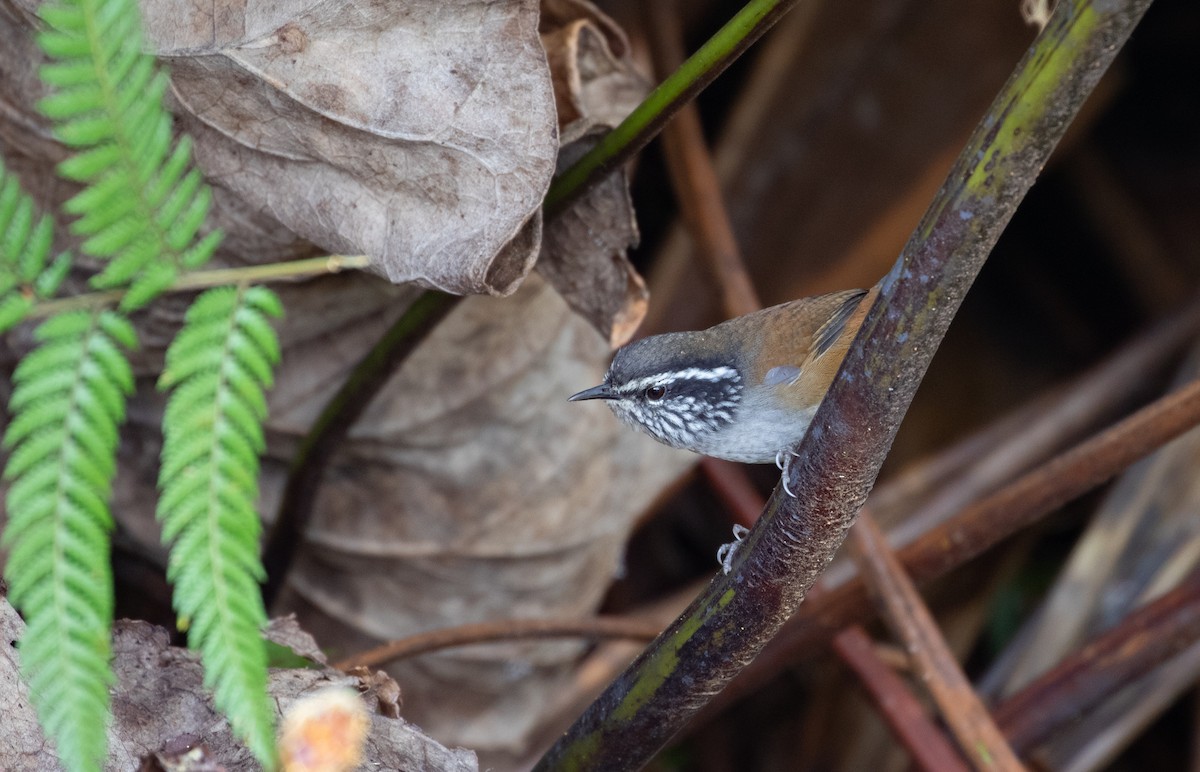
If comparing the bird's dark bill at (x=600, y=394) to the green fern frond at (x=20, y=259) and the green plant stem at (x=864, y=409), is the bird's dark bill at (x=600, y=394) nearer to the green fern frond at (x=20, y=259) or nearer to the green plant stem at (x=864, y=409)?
the green plant stem at (x=864, y=409)

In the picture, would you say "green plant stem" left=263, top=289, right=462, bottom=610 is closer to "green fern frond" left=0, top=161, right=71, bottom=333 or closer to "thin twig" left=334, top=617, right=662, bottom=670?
"thin twig" left=334, top=617, right=662, bottom=670

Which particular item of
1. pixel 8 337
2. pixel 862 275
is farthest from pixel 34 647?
pixel 862 275

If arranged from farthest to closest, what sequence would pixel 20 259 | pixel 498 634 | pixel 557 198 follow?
1. pixel 498 634
2. pixel 557 198
3. pixel 20 259

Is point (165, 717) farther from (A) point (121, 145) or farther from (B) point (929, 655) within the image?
(B) point (929, 655)

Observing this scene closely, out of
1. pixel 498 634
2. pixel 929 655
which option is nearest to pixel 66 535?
pixel 498 634

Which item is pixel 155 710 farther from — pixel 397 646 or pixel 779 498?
pixel 779 498

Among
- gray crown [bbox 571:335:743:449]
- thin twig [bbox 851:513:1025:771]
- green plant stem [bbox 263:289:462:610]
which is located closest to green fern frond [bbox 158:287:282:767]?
green plant stem [bbox 263:289:462:610]
